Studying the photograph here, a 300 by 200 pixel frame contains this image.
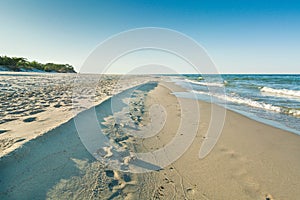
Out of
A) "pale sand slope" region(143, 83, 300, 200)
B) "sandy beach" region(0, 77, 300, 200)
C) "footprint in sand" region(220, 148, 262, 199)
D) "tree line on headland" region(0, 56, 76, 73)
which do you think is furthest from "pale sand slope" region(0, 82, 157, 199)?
"tree line on headland" region(0, 56, 76, 73)

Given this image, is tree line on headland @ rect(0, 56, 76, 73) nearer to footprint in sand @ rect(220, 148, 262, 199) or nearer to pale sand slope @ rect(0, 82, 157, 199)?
pale sand slope @ rect(0, 82, 157, 199)

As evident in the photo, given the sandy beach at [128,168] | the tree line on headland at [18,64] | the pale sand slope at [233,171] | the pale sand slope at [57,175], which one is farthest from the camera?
the tree line on headland at [18,64]

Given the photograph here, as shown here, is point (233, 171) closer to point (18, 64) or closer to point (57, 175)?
point (57, 175)

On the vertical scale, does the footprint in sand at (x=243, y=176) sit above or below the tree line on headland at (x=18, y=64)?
below

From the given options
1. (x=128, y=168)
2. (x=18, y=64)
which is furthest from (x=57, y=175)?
(x=18, y=64)

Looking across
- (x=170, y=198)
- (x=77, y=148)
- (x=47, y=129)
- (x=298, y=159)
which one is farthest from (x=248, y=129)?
(x=47, y=129)

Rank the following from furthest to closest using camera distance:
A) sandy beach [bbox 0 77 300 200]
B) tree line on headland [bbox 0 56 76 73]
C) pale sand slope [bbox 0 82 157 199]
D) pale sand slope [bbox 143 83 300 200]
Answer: tree line on headland [bbox 0 56 76 73]
pale sand slope [bbox 143 83 300 200]
sandy beach [bbox 0 77 300 200]
pale sand slope [bbox 0 82 157 199]

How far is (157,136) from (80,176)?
7.12 feet

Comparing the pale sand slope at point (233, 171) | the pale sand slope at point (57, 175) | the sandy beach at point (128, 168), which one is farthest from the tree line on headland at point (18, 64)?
the pale sand slope at point (233, 171)

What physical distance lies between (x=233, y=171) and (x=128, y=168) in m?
1.72

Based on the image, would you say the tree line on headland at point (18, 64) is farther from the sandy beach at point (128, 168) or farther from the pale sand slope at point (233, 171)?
the pale sand slope at point (233, 171)

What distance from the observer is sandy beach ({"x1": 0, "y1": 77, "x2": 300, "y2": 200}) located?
6.51 feet

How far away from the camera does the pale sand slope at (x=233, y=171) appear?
7.27 ft

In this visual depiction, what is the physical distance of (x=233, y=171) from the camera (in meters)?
2.74
